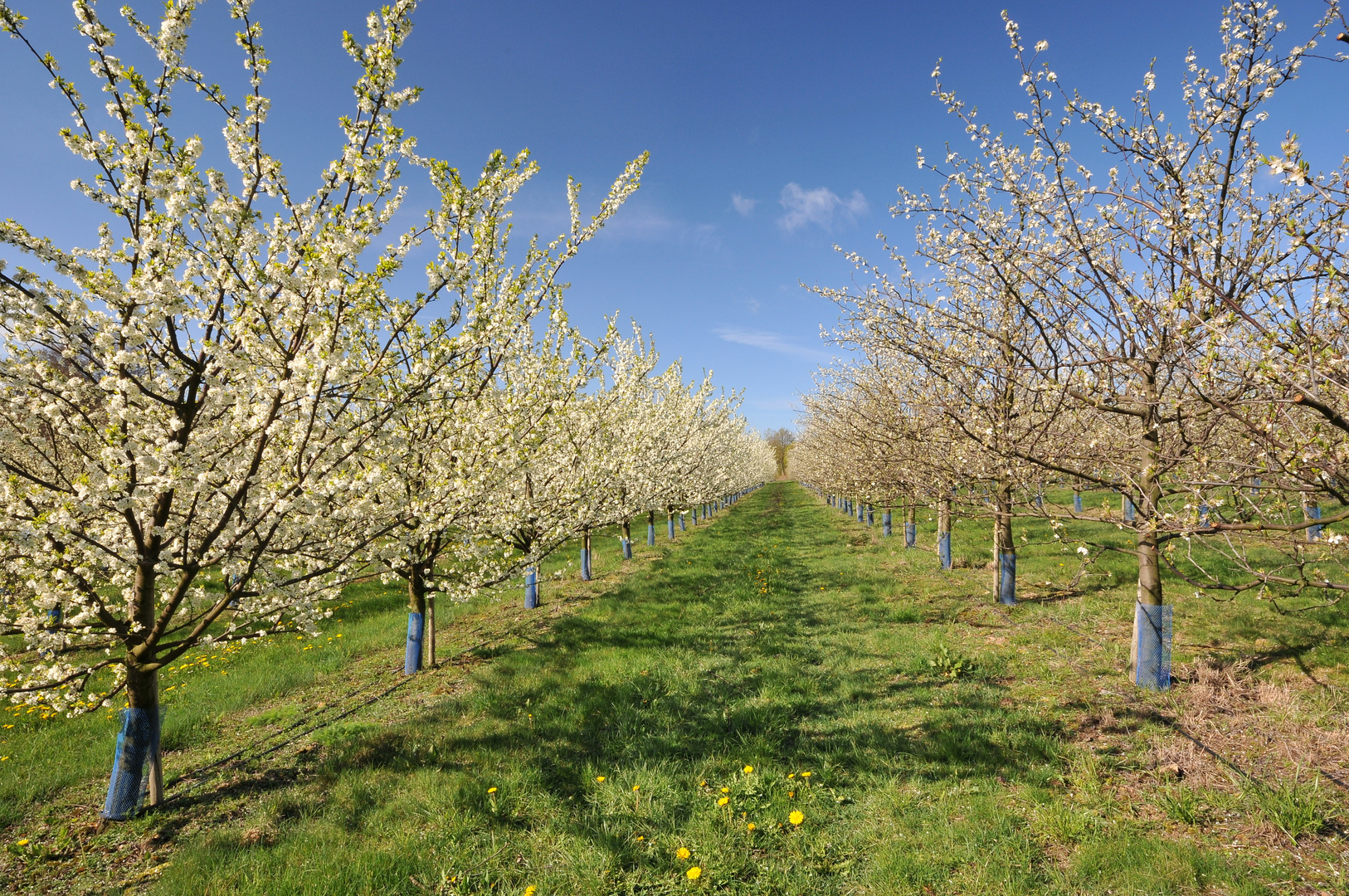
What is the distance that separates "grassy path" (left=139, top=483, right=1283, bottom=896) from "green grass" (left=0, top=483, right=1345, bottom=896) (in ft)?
0.08

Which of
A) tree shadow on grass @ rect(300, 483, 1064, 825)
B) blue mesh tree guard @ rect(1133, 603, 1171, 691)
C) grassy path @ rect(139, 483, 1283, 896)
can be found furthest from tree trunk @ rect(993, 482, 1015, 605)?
blue mesh tree guard @ rect(1133, 603, 1171, 691)

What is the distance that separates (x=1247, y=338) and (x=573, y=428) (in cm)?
1119

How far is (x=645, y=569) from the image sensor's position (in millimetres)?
15297

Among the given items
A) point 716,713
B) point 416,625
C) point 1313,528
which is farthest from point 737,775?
point 1313,528

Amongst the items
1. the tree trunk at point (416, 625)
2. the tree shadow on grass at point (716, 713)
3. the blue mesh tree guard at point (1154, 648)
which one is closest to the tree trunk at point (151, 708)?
the tree shadow on grass at point (716, 713)

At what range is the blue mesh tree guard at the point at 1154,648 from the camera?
242 inches

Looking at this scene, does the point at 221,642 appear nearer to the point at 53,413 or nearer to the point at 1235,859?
the point at 53,413

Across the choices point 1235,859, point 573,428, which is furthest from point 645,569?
point 1235,859

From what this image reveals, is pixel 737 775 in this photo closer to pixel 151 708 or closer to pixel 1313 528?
pixel 151 708

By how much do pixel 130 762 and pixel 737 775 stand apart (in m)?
5.42

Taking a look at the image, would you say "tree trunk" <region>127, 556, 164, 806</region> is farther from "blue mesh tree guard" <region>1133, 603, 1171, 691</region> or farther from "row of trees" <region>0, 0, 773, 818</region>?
"blue mesh tree guard" <region>1133, 603, 1171, 691</region>

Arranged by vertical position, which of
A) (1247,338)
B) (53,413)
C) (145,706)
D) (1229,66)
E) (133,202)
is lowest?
(145,706)

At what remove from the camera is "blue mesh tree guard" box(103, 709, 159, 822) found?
4.57 m

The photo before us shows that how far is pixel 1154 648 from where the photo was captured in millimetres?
6180
